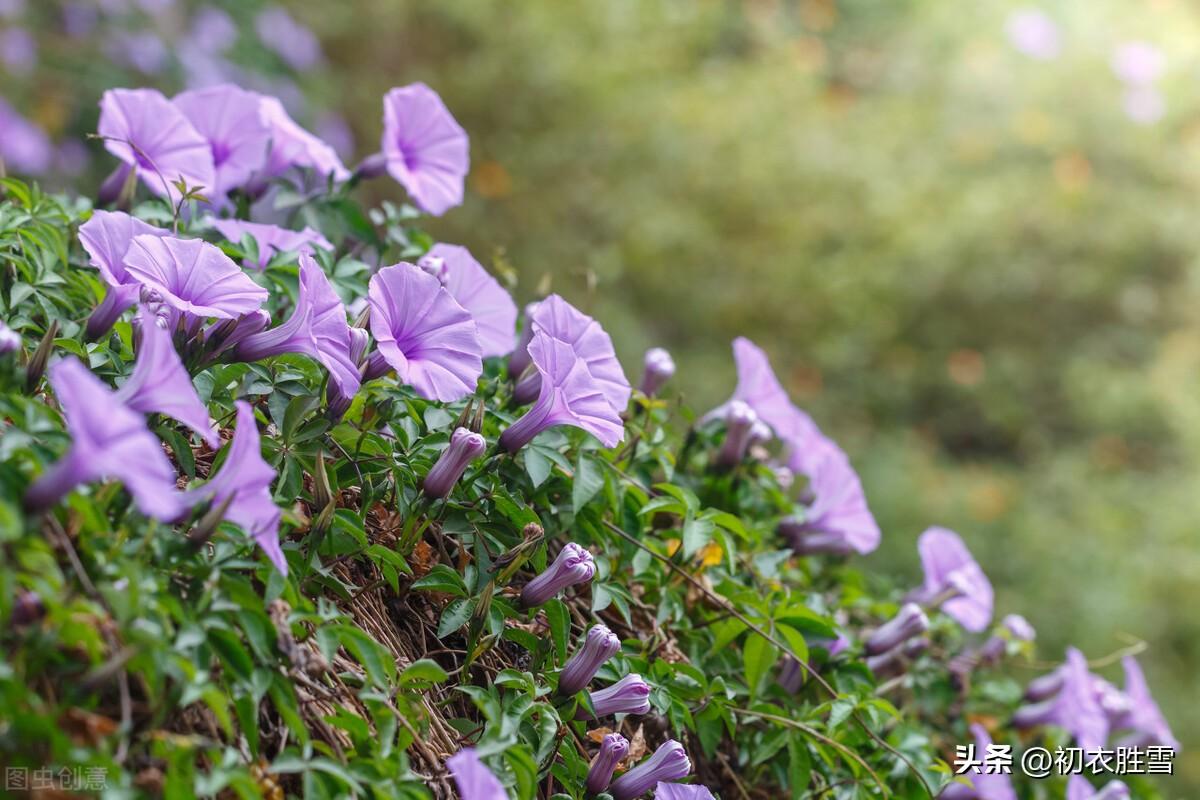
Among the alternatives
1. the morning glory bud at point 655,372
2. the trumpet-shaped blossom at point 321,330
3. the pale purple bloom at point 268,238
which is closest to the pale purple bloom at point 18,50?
the pale purple bloom at point 268,238

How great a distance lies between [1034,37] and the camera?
17.0 feet

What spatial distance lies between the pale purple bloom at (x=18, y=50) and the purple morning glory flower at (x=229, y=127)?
10.9 feet

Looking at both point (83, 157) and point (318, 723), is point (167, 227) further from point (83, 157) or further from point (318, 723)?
point (83, 157)

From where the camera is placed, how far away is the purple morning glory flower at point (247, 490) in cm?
68

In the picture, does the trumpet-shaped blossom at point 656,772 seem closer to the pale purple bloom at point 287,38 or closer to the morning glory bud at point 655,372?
the morning glory bud at point 655,372

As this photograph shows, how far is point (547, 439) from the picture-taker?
940mm

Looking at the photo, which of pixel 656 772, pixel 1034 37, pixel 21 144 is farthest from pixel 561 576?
pixel 1034 37

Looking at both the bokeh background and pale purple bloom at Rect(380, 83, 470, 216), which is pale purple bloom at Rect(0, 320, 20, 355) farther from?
the bokeh background

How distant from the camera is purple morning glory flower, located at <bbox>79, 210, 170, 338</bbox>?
2.75ft

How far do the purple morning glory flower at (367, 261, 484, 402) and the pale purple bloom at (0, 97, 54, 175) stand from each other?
3.35 meters

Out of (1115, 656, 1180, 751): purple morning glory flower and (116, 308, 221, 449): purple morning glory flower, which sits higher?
(1115, 656, 1180, 751): purple morning glory flower

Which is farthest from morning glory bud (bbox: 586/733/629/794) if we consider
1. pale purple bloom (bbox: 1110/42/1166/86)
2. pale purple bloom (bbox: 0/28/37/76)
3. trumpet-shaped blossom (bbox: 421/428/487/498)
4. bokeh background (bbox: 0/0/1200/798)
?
pale purple bloom (bbox: 1110/42/1166/86)

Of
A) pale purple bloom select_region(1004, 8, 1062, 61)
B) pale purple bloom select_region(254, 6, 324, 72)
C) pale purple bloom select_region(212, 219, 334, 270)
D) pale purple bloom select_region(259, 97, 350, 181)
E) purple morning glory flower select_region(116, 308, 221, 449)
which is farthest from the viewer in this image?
pale purple bloom select_region(1004, 8, 1062, 61)

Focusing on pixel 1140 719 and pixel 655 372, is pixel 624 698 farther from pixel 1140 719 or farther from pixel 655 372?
pixel 1140 719
